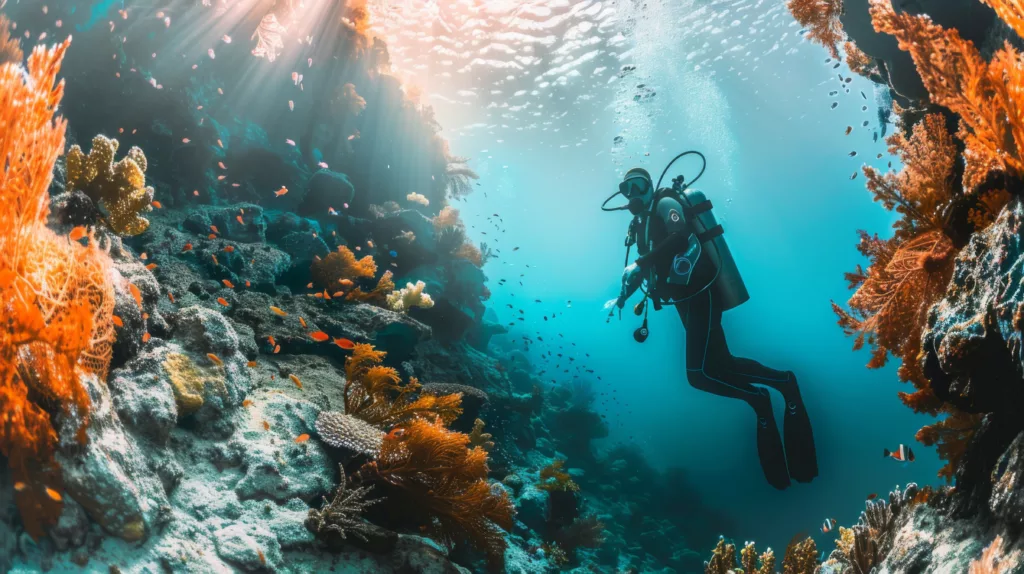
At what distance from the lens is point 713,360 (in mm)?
4973

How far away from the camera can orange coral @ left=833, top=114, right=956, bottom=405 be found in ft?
10.1

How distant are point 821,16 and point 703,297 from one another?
3.20m

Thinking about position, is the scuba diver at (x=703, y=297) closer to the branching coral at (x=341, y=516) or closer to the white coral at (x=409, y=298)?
the branching coral at (x=341, y=516)

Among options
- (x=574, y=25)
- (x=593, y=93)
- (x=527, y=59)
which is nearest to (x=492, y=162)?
(x=593, y=93)

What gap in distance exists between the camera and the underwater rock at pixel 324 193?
10.8 metres

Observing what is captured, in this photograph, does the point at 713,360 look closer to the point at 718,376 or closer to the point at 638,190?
the point at 718,376

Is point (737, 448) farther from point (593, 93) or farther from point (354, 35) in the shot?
point (354, 35)

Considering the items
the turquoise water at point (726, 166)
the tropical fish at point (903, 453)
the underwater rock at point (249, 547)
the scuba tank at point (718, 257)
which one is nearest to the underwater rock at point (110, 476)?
the underwater rock at point (249, 547)

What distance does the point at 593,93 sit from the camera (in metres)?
23.6

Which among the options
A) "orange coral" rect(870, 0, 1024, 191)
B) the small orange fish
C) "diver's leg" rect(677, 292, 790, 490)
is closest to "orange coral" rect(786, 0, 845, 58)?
"orange coral" rect(870, 0, 1024, 191)

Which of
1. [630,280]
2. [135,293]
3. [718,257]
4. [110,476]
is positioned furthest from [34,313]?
[718,257]

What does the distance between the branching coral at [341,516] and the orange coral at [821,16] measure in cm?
617

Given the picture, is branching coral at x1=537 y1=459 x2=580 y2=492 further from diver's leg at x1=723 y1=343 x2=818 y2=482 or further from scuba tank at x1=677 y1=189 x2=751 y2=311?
scuba tank at x1=677 y1=189 x2=751 y2=311

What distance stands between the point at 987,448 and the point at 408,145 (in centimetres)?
1376
